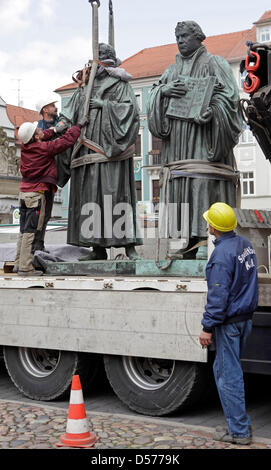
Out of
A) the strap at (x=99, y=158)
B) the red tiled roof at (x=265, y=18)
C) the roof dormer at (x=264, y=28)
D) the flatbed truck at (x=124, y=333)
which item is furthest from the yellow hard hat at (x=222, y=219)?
the red tiled roof at (x=265, y=18)

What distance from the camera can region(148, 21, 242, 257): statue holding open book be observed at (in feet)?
23.0

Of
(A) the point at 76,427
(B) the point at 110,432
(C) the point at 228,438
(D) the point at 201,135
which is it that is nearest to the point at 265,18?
(D) the point at 201,135

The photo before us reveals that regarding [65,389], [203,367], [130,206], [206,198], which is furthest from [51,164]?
[203,367]

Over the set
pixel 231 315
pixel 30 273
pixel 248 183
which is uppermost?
pixel 248 183

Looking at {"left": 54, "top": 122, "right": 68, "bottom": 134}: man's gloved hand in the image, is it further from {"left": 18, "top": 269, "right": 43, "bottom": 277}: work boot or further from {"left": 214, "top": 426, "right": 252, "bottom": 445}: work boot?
{"left": 214, "top": 426, "right": 252, "bottom": 445}: work boot

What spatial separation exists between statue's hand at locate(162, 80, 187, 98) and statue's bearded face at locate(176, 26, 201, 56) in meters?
0.38

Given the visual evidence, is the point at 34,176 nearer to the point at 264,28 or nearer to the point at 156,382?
the point at 156,382

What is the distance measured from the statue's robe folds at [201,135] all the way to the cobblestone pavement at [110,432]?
2.00 m

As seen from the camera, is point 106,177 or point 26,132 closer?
point 26,132

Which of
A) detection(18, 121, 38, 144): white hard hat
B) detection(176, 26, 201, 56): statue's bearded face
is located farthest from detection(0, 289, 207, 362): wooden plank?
detection(176, 26, 201, 56): statue's bearded face

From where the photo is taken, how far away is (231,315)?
16.8 feet

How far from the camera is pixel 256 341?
543 centimetres

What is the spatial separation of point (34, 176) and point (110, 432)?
2.97 m

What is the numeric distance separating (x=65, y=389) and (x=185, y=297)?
1.70 meters
